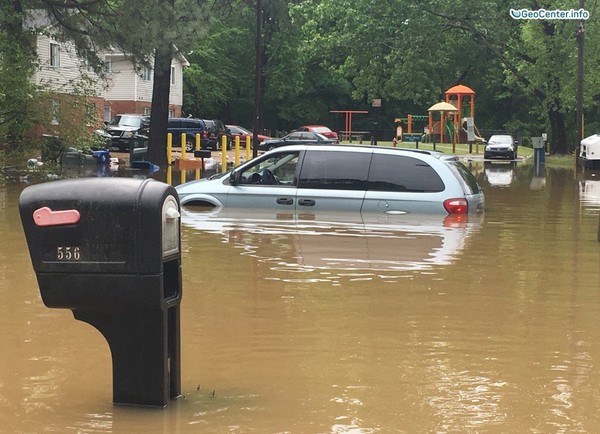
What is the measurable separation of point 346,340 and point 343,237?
231 inches

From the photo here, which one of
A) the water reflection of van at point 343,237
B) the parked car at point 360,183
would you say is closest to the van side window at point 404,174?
the parked car at point 360,183

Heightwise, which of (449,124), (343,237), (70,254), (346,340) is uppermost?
(449,124)

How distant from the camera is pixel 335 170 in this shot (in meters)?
14.9

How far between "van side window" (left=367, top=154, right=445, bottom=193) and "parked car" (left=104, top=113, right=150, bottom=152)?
27.0 metres

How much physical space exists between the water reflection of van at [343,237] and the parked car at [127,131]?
1045 inches

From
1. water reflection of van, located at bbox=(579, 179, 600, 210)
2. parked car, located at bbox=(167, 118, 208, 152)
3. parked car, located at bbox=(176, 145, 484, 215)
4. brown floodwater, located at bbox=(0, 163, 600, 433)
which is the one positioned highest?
parked car, located at bbox=(167, 118, 208, 152)

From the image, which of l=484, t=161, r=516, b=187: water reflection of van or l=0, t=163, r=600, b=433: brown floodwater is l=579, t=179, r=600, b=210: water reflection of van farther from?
l=0, t=163, r=600, b=433: brown floodwater

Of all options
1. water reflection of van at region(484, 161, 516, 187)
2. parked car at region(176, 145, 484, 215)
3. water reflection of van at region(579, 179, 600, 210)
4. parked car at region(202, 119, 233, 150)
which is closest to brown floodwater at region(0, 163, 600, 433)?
parked car at region(176, 145, 484, 215)

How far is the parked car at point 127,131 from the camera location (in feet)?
147

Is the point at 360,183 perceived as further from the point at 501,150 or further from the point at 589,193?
the point at 501,150

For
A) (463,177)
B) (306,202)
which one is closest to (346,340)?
(306,202)

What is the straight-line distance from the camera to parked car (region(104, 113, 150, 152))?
44.8 meters

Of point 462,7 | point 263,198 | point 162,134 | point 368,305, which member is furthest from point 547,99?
point 368,305

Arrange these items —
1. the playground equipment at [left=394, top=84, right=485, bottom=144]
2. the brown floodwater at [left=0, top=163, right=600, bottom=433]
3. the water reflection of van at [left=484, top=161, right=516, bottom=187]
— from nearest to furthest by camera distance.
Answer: the brown floodwater at [left=0, top=163, right=600, bottom=433], the water reflection of van at [left=484, top=161, right=516, bottom=187], the playground equipment at [left=394, top=84, right=485, bottom=144]
